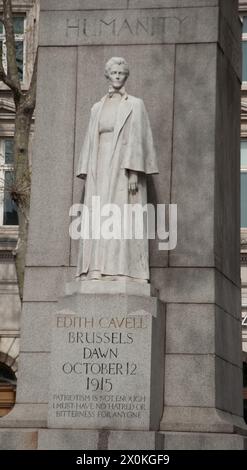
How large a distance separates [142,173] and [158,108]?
1191mm

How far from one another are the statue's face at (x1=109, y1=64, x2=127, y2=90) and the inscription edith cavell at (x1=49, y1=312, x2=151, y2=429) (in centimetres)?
277

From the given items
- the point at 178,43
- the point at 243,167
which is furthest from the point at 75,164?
the point at 243,167

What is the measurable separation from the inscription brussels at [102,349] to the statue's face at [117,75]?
9.13 feet

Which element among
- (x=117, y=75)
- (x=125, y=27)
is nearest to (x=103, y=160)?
(x=117, y=75)

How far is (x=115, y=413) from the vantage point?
1720 cm

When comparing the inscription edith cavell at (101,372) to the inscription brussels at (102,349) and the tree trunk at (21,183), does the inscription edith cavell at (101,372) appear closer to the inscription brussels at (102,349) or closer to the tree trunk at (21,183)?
the inscription brussels at (102,349)

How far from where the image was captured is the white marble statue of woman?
17.9 m

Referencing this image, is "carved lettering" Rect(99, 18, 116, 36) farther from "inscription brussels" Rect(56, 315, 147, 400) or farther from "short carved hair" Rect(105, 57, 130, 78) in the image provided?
"inscription brussels" Rect(56, 315, 147, 400)

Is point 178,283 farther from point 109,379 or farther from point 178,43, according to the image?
point 178,43

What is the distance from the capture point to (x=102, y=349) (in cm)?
1739

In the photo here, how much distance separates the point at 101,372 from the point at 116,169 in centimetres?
234

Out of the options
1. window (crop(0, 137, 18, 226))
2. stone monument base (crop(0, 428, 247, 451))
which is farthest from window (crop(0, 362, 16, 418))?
stone monument base (crop(0, 428, 247, 451))

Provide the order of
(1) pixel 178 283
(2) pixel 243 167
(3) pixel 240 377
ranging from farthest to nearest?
(2) pixel 243 167 → (3) pixel 240 377 → (1) pixel 178 283

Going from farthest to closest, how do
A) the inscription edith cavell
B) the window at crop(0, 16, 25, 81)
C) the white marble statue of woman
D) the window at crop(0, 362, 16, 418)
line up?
the window at crop(0, 16, 25, 81) → the window at crop(0, 362, 16, 418) → the white marble statue of woman → the inscription edith cavell
